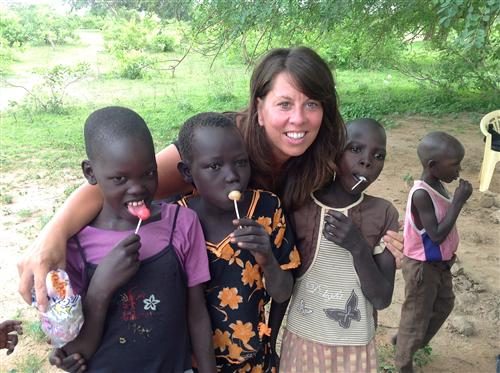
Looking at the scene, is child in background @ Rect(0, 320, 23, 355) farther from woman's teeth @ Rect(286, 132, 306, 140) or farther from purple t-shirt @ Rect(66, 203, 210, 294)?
woman's teeth @ Rect(286, 132, 306, 140)

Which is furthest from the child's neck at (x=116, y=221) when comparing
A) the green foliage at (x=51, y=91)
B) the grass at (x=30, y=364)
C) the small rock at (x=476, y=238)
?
the green foliage at (x=51, y=91)

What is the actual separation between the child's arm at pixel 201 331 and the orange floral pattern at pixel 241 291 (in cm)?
6

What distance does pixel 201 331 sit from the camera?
1484 mm

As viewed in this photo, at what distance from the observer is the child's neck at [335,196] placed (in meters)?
1.77

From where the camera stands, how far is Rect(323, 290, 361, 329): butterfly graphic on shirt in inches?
69.1

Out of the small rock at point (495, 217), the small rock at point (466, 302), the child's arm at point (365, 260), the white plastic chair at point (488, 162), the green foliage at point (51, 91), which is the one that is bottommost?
the green foliage at point (51, 91)

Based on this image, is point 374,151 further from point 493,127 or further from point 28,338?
point 493,127

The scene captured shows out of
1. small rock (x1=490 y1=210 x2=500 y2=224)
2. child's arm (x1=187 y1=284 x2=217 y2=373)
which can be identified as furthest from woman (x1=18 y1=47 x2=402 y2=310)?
small rock (x1=490 y1=210 x2=500 y2=224)

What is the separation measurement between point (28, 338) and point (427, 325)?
2.71 m

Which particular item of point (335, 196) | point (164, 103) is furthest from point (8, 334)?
point (164, 103)

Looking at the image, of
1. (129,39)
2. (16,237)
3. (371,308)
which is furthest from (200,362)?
A: (129,39)

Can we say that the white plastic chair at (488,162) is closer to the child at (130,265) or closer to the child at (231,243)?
the child at (231,243)

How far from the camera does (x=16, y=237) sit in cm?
505

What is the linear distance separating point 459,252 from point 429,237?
1937 millimetres
